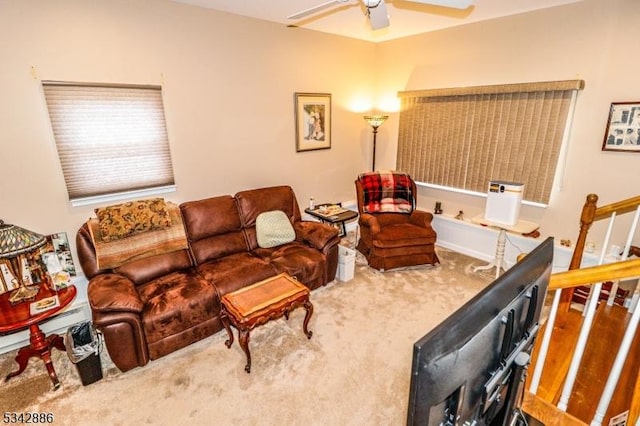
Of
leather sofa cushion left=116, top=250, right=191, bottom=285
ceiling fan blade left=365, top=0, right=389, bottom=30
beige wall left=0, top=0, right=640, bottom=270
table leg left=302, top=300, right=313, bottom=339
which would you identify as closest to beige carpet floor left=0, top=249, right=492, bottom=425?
table leg left=302, top=300, right=313, bottom=339

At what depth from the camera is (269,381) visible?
228 cm

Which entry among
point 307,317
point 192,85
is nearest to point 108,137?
point 192,85

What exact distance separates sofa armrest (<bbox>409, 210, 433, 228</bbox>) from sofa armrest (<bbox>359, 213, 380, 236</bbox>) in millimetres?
497

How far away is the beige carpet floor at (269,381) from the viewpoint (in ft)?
6.68

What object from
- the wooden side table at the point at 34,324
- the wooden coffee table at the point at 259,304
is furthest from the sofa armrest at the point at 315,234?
the wooden side table at the point at 34,324

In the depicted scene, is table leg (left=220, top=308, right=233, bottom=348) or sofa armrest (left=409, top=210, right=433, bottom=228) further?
sofa armrest (left=409, top=210, right=433, bottom=228)

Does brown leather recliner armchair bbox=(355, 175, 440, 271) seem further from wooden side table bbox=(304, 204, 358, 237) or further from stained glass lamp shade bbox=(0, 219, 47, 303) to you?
stained glass lamp shade bbox=(0, 219, 47, 303)

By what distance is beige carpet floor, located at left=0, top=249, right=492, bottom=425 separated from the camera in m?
2.04

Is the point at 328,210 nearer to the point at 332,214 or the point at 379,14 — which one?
the point at 332,214

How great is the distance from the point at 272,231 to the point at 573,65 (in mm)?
3364

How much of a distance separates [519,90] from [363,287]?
8.66 feet

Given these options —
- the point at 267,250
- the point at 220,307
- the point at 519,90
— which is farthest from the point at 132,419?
the point at 519,90

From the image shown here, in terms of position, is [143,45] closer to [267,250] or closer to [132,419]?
[267,250]

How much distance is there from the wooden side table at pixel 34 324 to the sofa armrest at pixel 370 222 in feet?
9.18
